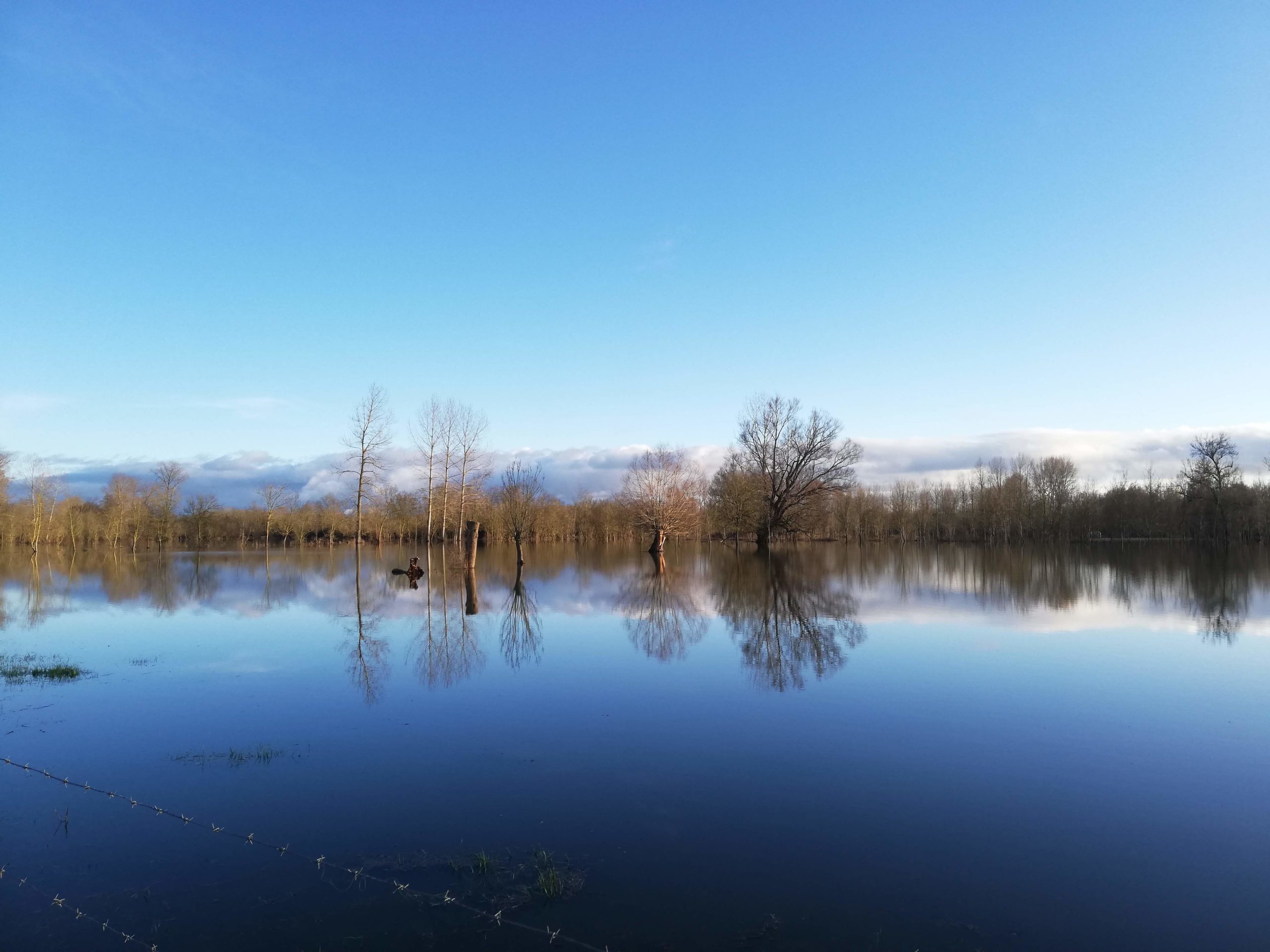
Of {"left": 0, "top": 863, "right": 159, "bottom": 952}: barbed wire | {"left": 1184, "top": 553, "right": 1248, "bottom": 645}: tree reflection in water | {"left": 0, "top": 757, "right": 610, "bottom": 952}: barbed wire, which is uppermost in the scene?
{"left": 0, "top": 863, "right": 159, "bottom": 952}: barbed wire

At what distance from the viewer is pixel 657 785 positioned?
5.41 m

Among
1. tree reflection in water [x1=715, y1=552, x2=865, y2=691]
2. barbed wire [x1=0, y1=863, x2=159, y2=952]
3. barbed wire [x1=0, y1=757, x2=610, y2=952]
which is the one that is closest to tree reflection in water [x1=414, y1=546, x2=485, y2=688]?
barbed wire [x1=0, y1=757, x2=610, y2=952]

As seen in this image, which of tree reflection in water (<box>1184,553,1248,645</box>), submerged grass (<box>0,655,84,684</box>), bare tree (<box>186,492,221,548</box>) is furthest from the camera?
bare tree (<box>186,492,221,548</box>)

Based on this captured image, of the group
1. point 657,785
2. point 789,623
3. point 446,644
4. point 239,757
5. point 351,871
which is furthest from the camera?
point 789,623

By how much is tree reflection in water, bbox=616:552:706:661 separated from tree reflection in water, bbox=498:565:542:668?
63.6 inches

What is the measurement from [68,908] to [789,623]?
437 inches

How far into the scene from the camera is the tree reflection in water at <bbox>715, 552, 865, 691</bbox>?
9555 mm

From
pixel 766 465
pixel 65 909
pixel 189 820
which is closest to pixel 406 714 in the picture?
pixel 189 820

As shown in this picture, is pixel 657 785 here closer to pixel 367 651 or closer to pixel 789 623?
pixel 367 651

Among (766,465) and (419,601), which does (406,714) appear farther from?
A: (766,465)

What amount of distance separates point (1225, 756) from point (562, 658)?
7356 millimetres

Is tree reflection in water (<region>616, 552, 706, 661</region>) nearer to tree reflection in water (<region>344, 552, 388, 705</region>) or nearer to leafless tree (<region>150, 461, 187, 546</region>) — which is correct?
tree reflection in water (<region>344, 552, 388, 705</region>)

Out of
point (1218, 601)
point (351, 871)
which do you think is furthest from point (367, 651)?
point (1218, 601)

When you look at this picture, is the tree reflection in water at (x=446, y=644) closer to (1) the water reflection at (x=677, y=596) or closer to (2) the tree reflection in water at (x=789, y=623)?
(1) the water reflection at (x=677, y=596)
